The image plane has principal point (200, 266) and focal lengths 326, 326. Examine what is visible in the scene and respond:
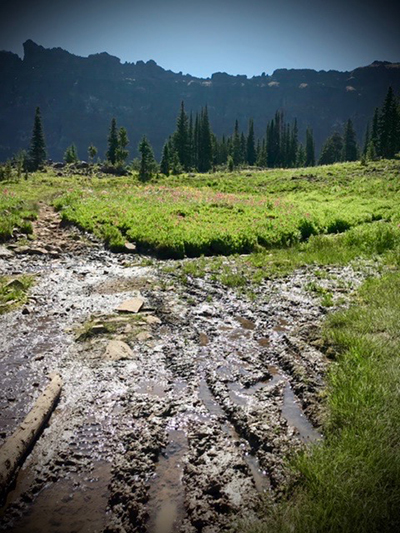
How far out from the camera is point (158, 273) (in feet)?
41.6

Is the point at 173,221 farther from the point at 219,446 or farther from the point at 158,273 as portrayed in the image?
the point at 219,446

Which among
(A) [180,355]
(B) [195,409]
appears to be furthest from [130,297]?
(B) [195,409]

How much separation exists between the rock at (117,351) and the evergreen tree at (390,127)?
78726mm

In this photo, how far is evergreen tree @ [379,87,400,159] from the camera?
69.9m

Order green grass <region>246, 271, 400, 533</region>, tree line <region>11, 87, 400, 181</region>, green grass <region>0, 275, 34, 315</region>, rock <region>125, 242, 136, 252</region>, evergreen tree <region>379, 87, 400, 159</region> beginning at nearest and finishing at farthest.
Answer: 1. green grass <region>246, 271, 400, 533</region>
2. green grass <region>0, 275, 34, 315</region>
3. rock <region>125, 242, 136, 252</region>
4. tree line <region>11, 87, 400, 181</region>
5. evergreen tree <region>379, 87, 400, 159</region>

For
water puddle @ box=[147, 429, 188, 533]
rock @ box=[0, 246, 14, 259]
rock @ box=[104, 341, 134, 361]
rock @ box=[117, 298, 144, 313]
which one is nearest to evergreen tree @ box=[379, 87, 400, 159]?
rock @ box=[0, 246, 14, 259]

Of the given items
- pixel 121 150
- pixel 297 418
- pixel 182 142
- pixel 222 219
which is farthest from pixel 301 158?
pixel 297 418

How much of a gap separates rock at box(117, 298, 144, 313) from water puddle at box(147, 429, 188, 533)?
15.0 ft

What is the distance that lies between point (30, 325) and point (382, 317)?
8247 mm

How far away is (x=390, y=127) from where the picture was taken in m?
69.9

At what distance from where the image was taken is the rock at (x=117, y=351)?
256 inches

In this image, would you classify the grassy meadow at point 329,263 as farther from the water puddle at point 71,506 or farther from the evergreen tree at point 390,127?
the evergreen tree at point 390,127

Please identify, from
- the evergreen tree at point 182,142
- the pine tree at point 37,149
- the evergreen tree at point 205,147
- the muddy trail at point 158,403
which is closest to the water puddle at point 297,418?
the muddy trail at point 158,403

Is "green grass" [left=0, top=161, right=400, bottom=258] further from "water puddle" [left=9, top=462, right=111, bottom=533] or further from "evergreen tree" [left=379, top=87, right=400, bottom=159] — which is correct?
"evergreen tree" [left=379, top=87, right=400, bottom=159]
